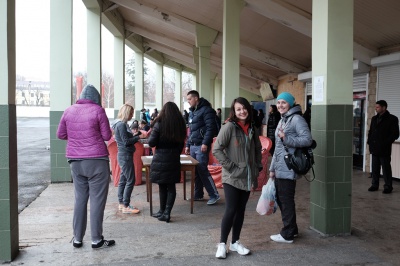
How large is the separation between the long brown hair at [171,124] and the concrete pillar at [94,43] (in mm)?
6406

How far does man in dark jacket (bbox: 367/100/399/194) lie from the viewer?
23.5 ft

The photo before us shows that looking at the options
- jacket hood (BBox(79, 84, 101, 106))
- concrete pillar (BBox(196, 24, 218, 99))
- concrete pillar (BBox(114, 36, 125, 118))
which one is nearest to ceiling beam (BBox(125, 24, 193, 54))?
concrete pillar (BBox(114, 36, 125, 118))

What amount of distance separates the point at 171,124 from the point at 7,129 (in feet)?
6.58

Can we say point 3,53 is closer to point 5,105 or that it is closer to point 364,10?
point 5,105

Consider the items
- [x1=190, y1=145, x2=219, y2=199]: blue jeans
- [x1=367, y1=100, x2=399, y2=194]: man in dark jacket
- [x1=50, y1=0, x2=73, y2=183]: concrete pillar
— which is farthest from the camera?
[x1=50, y1=0, x2=73, y2=183]: concrete pillar

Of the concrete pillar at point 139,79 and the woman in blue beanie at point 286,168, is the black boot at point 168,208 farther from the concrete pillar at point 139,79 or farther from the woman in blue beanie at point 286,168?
the concrete pillar at point 139,79

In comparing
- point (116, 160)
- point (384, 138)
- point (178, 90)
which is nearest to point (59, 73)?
point (116, 160)

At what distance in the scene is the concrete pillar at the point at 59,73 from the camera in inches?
317

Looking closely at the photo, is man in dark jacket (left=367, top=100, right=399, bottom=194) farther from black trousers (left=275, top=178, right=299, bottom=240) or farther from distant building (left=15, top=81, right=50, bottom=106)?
distant building (left=15, top=81, right=50, bottom=106)

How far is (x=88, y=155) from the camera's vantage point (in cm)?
420

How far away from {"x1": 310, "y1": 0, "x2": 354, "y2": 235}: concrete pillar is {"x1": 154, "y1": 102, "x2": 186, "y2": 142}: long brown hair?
1722mm

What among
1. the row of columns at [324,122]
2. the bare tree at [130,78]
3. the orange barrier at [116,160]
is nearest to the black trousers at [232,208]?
the row of columns at [324,122]

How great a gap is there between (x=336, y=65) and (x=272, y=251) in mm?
2215

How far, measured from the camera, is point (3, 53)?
3.81 metres
